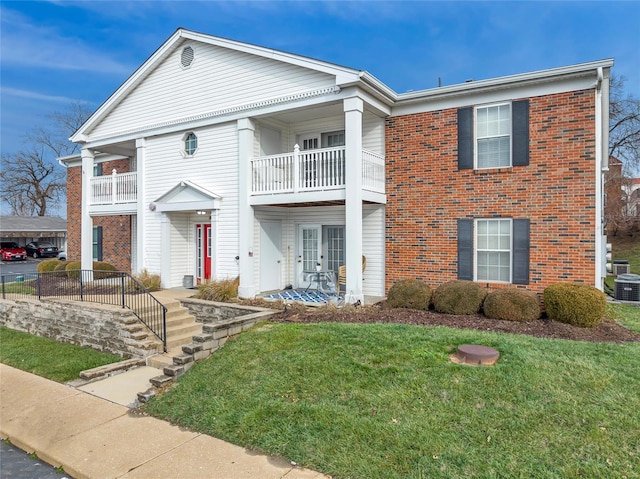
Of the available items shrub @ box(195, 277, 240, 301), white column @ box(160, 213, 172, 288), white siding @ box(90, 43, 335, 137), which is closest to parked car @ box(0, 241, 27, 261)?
white siding @ box(90, 43, 335, 137)

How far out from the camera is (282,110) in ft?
39.9

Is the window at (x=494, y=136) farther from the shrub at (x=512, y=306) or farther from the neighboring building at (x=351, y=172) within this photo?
the shrub at (x=512, y=306)

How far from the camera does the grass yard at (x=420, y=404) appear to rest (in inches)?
158

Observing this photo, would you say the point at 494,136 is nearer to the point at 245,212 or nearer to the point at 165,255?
the point at 245,212

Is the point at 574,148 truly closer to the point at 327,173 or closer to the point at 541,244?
the point at 541,244

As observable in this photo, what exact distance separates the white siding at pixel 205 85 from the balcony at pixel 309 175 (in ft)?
6.24

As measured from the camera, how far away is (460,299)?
958cm

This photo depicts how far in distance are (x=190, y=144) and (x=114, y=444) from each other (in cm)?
1122

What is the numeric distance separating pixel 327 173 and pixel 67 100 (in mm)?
43099

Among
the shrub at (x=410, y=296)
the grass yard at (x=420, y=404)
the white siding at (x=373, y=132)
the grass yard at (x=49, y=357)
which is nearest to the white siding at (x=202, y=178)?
the white siding at (x=373, y=132)

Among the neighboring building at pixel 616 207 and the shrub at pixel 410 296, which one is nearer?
the shrub at pixel 410 296

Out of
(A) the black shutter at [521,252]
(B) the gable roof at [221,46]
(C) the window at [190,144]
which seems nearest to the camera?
(A) the black shutter at [521,252]

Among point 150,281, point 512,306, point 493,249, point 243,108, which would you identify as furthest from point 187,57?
point 512,306

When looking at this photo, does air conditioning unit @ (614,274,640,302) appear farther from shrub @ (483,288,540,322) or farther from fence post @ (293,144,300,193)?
fence post @ (293,144,300,193)
